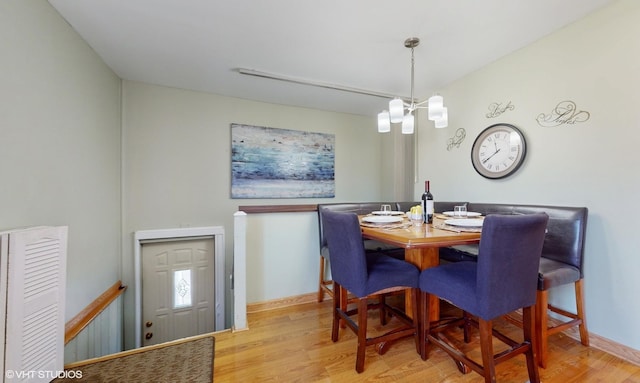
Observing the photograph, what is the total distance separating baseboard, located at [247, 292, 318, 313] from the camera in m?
2.28

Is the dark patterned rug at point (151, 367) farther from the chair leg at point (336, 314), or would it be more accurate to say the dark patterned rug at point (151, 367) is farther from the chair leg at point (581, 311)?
the chair leg at point (581, 311)

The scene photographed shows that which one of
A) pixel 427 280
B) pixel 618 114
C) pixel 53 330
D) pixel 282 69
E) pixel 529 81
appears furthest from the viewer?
pixel 282 69

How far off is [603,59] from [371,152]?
2404mm

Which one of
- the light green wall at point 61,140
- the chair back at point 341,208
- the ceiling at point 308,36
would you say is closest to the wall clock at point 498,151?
the ceiling at point 308,36

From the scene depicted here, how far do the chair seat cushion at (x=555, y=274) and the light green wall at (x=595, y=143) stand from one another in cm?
26

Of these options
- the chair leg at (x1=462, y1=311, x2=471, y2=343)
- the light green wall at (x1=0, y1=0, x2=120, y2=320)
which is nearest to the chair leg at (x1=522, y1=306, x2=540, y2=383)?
the chair leg at (x1=462, y1=311, x2=471, y2=343)

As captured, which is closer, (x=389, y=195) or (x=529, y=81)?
(x=529, y=81)

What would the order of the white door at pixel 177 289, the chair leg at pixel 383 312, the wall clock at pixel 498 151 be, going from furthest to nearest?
the white door at pixel 177 289
the wall clock at pixel 498 151
the chair leg at pixel 383 312

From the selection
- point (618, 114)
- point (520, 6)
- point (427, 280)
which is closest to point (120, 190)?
point (427, 280)

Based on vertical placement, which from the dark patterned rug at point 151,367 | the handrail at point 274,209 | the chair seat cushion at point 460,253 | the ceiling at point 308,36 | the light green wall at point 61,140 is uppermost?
the ceiling at point 308,36

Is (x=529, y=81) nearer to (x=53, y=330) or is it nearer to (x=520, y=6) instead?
(x=520, y=6)

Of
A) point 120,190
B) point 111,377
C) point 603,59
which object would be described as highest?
point 603,59

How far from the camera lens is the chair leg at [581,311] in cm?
164

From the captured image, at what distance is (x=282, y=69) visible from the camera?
2389mm
